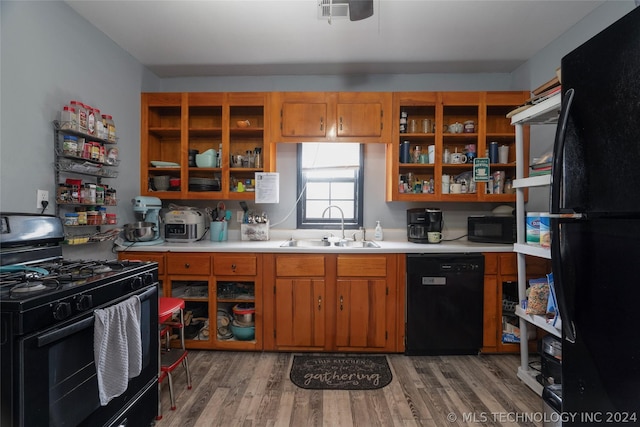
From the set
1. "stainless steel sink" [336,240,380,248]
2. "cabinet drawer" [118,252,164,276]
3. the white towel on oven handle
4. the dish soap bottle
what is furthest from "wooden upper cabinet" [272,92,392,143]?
the white towel on oven handle

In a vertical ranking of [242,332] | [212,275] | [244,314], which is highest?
[212,275]

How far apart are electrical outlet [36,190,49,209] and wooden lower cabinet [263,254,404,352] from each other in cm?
160

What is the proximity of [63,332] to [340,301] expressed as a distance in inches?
67.9

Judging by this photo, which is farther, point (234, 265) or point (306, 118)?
point (306, 118)

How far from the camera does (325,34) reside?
86.0 inches

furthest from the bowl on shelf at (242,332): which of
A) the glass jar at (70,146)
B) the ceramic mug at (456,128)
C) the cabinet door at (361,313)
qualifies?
the ceramic mug at (456,128)

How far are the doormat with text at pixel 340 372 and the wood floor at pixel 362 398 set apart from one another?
2.2 inches

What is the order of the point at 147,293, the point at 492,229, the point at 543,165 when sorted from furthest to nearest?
the point at 492,229
the point at 543,165
the point at 147,293

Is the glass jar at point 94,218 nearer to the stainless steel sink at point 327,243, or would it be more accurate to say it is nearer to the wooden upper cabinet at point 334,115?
the stainless steel sink at point 327,243

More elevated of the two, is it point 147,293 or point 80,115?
point 80,115

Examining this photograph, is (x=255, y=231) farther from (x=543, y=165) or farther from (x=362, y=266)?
(x=543, y=165)

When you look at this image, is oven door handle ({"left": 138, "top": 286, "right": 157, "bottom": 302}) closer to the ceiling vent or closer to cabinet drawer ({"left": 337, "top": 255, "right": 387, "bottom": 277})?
cabinet drawer ({"left": 337, "top": 255, "right": 387, "bottom": 277})

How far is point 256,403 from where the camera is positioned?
5.69ft

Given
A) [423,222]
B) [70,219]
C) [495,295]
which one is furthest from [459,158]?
[70,219]
